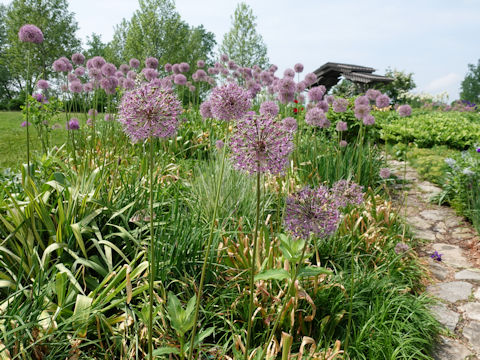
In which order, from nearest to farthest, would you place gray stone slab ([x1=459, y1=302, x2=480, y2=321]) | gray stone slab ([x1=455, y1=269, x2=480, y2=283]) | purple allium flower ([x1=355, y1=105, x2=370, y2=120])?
gray stone slab ([x1=459, y1=302, x2=480, y2=321]), purple allium flower ([x1=355, y1=105, x2=370, y2=120]), gray stone slab ([x1=455, y1=269, x2=480, y2=283])

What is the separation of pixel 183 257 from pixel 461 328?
2858mm

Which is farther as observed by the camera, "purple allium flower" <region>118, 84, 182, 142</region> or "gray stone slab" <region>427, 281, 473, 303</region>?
"gray stone slab" <region>427, 281, 473, 303</region>

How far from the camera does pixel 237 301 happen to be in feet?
8.44

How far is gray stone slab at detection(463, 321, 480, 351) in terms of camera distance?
3080 mm

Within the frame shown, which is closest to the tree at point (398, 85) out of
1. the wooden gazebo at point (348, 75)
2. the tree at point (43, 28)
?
the wooden gazebo at point (348, 75)

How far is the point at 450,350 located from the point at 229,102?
9.77ft

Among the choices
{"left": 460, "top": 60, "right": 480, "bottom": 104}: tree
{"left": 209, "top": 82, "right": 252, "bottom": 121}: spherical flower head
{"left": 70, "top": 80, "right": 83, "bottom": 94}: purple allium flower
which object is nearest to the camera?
{"left": 209, "top": 82, "right": 252, "bottom": 121}: spherical flower head

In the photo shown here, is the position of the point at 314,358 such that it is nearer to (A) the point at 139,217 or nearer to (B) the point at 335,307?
(B) the point at 335,307

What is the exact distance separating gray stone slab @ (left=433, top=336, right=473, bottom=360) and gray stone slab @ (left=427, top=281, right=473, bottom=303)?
758 millimetres

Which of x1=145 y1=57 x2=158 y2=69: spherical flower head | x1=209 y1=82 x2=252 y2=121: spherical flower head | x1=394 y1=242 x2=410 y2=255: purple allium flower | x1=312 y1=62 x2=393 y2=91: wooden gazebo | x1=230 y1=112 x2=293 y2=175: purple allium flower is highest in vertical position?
x1=312 y1=62 x2=393 y2=91: wooden gazebo

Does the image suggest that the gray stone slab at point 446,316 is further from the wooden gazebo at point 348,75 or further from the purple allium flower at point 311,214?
the wooden gazebo at point 348,75

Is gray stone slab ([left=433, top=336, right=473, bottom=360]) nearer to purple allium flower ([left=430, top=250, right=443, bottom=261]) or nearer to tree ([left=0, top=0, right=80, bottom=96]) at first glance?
purple allium flower ([left=430, top=250, right=443, bottom=261])

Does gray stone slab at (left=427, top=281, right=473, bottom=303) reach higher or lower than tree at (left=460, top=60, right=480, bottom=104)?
lower

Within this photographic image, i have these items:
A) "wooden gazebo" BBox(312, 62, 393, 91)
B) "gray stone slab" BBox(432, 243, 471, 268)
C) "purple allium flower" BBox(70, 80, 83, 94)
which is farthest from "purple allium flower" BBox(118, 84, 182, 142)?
"wooden gazebo" BBox(312, 62, 393, 91)
